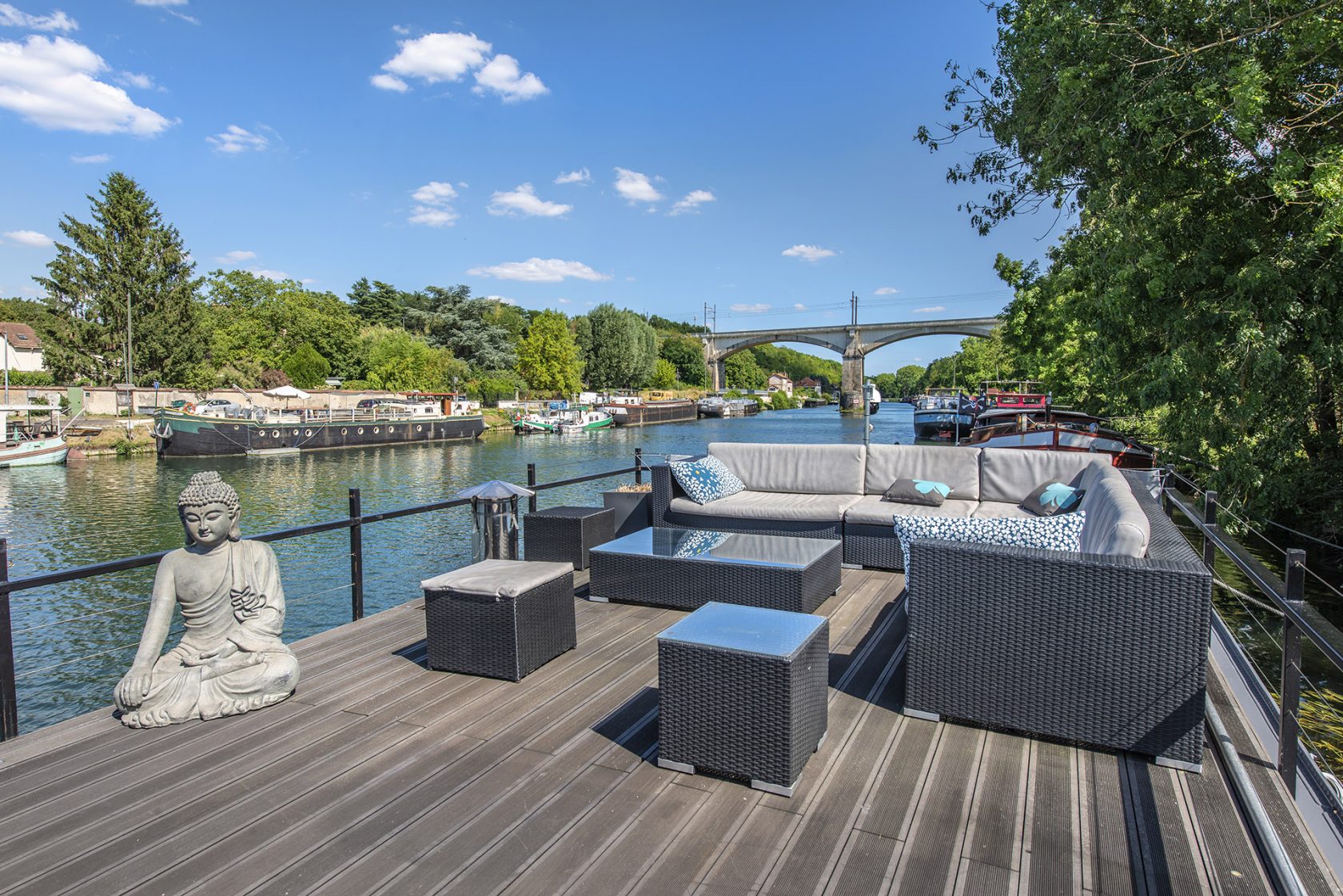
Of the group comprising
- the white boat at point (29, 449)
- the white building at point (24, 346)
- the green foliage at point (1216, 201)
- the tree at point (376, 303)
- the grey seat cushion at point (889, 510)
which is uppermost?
the tree at point (376, 303)

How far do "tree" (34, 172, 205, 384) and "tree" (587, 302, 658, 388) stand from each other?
2673 cm

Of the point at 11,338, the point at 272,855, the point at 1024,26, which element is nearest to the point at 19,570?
the point at 272,855

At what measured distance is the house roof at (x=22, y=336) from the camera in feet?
147

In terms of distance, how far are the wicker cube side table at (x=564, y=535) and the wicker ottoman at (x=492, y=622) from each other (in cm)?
170

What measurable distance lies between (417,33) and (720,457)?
14.0 metres

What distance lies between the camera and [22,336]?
45656 mm

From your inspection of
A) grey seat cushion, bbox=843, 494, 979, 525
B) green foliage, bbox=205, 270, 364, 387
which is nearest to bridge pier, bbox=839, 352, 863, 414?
green foliage, bbox=205, 270, 364, 387

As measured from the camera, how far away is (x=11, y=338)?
44.7 metres

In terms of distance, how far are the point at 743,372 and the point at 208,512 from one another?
4046 inches

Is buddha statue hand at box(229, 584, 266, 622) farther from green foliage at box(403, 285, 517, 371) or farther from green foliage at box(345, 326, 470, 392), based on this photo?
green foliage at box(403, 285, 517, 371)

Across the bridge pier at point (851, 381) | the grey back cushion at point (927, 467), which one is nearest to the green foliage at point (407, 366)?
the bridge pier at point (851, 381)

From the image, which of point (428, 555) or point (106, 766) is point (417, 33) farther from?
point (106, 766)

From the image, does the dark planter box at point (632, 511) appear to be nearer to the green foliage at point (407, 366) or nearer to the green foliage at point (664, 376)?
the green foliage at point (407, 366)

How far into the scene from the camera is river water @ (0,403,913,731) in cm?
708
